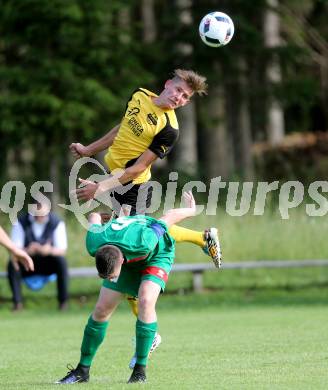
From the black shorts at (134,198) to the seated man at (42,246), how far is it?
6409mm

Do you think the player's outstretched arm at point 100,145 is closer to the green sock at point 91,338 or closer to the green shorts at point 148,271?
the green shorts at point 148,271

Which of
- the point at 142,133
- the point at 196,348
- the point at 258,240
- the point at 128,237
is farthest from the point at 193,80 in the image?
the point at 258,240

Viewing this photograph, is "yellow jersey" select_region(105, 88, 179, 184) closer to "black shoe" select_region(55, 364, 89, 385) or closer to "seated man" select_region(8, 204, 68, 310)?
"black shoe" select_region(55, 364, 89, 385)

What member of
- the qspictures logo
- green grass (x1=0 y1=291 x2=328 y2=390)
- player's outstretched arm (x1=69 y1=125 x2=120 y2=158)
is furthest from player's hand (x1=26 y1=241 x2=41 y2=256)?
the qspictures logo

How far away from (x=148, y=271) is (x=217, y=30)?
322cm

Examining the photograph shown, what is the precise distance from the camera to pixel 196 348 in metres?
9.84

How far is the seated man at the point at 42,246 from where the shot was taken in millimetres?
15461

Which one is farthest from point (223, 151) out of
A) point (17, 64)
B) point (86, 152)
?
point (86, 152)

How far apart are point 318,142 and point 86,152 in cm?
2480

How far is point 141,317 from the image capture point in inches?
295

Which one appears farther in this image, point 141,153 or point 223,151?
point 223,151

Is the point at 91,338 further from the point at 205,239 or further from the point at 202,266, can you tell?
the point at 202,266

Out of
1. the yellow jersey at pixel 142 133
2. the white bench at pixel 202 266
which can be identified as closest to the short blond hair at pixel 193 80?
the yellow jersey at pixel 142 133

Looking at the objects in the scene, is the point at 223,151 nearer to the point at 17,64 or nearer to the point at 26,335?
the point at 17,64
